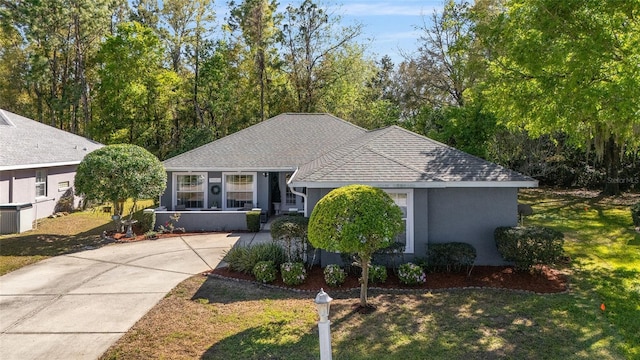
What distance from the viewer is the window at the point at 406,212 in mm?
11469

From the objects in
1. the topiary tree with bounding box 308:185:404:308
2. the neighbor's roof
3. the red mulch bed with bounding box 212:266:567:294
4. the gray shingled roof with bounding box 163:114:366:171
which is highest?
the gray shingled roof with bounding box 163:114:366:171

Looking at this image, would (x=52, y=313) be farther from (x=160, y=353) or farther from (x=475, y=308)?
(x=475, y=308)

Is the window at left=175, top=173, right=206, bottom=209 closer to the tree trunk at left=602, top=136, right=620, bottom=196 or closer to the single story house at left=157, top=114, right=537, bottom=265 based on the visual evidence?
the single story house at left=157, top=114, right=537, bottom=265

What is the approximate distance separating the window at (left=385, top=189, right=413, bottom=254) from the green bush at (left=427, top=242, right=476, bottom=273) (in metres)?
0.62

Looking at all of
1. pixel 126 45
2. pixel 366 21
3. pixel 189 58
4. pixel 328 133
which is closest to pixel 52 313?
pixel 328 133

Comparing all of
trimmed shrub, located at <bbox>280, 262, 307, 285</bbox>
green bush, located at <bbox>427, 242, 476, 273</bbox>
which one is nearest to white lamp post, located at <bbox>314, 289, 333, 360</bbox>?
trimmed shrub, located at <bbox>280, 262, 307, 285</bbox>

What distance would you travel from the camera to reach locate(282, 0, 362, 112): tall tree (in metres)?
34.9

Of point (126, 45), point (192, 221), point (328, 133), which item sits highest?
point (126, 45)

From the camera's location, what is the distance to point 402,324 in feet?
26.5

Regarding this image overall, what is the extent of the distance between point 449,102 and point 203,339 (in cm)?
2968

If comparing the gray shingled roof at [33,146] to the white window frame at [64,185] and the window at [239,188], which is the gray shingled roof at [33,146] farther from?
the window at [239,188]

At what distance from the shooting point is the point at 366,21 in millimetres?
36312

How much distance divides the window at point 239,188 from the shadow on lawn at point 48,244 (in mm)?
5713

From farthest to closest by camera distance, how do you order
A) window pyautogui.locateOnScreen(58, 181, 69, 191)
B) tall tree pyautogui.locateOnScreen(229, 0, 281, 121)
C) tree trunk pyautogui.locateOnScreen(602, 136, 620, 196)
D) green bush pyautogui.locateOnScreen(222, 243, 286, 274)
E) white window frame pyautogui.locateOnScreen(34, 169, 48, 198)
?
tall tree pyautogui.locateOnScreen(229, 0, 281, 121), tree trunk pyautogui.locateOnScreen(602, 136, 620, 196), window pyautogui.locateOnScreen(58, 181, 69, 191), white window frame pyautogui.locateOnScreen(34, 169, 48, 198), green bush pyautogui.locateOnScreen(222, 243, 286, 274)
